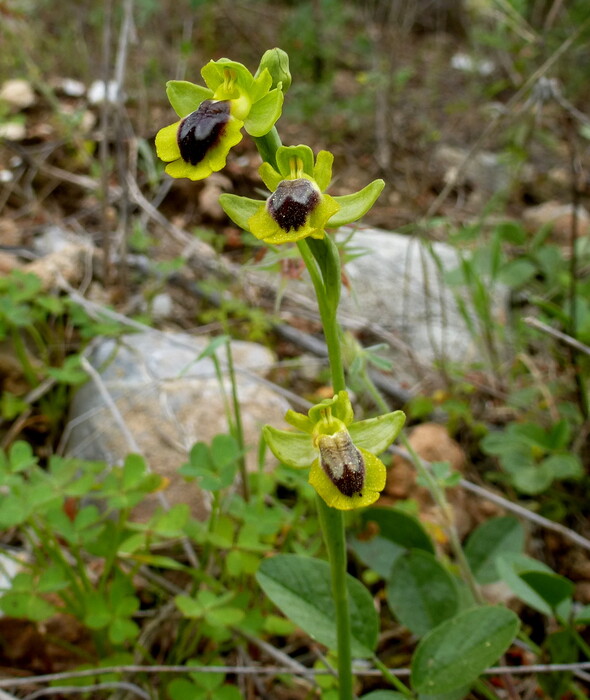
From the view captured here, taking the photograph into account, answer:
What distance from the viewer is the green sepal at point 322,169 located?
3.37 feet

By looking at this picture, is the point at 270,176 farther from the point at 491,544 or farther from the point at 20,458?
the point at 491,544

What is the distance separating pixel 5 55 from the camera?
4293mm

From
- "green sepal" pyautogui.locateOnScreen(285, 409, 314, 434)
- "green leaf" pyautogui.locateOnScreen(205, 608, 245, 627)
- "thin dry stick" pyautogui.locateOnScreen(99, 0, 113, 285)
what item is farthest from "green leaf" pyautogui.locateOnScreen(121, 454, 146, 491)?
"thin dry stick" pyautogui.locateOnScreen(99, 0, 113, 285)

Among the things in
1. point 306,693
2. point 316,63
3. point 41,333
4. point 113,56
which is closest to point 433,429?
point 306,693

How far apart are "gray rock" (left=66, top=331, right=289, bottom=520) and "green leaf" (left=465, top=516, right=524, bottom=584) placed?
690 millimetres

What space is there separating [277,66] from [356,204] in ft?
0.80

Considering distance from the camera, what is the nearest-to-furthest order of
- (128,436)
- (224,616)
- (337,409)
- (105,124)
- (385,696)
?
(337,409) < (385,696) < (224,616) < (128,436) < (105,124)

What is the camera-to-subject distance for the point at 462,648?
4.00 ft

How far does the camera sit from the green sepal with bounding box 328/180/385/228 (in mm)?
951

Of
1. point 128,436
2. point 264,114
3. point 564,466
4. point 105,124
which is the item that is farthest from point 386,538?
point 105,124

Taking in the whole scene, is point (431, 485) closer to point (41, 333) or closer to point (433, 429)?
point (433, 429)

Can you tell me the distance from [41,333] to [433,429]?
146 centimetres

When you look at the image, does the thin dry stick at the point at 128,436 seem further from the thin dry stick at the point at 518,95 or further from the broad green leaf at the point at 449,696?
the thin dry stick at the point at 518,95

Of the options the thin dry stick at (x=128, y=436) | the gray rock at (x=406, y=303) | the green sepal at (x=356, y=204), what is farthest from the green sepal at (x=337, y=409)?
the gray rock at (x=406, y=303)
